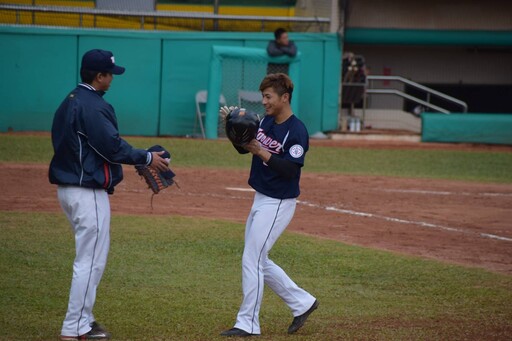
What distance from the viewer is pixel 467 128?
2261 centimetres

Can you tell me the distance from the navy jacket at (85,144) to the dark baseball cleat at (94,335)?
102cm

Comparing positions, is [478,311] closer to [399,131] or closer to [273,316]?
[273,316]

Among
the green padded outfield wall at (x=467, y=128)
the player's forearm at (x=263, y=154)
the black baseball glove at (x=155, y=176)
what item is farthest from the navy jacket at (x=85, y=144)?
the green padded outfield wall at (x=467, y=128)

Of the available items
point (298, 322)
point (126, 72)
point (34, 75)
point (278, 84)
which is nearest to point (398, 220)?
point (298, 322)

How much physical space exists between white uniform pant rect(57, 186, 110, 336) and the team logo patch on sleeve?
53.2 inches

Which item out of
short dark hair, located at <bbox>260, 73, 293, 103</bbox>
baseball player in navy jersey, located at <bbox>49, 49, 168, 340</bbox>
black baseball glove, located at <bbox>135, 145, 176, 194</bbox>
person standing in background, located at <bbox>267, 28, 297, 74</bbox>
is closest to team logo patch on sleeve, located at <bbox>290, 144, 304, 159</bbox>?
short dark hair, located at <bbox>260, 73, 293, 103</bbox>

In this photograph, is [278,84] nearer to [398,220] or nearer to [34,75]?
[398,220]

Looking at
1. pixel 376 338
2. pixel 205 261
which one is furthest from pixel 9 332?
pixel 205 261

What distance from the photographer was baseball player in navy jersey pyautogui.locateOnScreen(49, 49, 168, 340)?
6.04 meters

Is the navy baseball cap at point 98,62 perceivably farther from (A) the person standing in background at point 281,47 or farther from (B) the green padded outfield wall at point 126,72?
(B) the green padded outfield wall at point 126,72

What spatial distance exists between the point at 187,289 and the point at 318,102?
14915mm

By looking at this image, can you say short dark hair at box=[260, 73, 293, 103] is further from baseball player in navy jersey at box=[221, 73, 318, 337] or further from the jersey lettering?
the jersey lettering

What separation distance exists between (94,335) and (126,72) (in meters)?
16.0

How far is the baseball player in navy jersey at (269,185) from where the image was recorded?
21.1 feet
